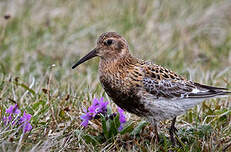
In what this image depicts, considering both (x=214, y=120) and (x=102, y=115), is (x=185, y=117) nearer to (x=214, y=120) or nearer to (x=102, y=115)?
(x=214, y=120)

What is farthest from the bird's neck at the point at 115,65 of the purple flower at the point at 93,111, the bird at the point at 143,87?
the purple flower at the point at 93,111

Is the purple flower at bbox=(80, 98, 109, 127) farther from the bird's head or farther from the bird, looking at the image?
the bird's head

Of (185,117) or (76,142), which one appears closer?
(76,142)

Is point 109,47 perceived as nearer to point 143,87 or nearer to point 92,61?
point 143,87

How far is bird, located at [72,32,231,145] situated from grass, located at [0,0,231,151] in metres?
0.32

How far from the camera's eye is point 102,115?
4.98 metres

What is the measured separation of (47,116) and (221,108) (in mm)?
2203

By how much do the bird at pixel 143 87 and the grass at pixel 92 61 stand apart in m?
0.32

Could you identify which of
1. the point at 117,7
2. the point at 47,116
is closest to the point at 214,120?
the point at 47,116

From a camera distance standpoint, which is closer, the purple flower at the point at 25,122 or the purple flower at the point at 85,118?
the purple flower at the point at 25,122

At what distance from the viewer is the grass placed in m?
4.96

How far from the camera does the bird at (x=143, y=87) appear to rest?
4977mm

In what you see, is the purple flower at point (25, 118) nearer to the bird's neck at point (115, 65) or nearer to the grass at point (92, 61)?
the grass at point (92, 61)

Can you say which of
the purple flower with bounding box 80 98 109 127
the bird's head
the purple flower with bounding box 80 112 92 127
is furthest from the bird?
the purple flower with bounding box 80 112 92 127
